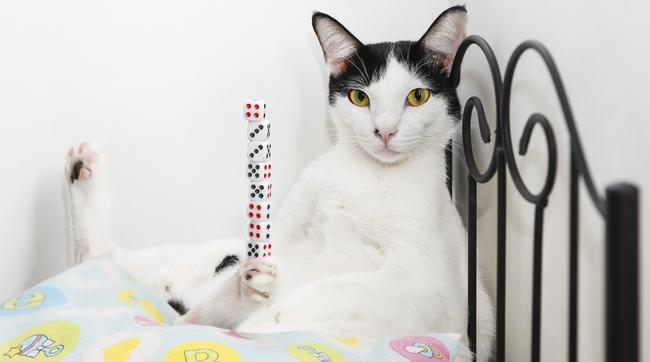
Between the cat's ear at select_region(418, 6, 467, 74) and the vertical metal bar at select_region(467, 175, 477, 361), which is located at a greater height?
the cat's ear at select_region(418, 6, 467, 74)

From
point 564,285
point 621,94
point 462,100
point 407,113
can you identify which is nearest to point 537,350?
point 564,285

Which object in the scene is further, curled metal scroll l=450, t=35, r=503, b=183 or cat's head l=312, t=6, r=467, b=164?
cat's head l=312, t=6, r=467, b=164

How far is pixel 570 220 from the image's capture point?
2.63ft

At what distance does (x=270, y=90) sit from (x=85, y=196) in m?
0.46

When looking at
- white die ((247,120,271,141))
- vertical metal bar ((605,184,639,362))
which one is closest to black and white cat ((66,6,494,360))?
white die ((247,120,271,141))

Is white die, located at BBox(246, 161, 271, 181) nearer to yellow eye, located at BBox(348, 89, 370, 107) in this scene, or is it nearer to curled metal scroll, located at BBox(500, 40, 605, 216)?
yellow eye, located at BBox(348, 89, 370, 107)

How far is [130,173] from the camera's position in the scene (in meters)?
1.44

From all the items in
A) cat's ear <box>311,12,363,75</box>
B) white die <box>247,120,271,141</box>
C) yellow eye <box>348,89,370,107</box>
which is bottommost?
white die <box>247,120,271,141</box>

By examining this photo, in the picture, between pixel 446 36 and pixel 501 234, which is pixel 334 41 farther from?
pixel 501 234

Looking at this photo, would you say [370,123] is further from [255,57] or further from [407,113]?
[255,57]

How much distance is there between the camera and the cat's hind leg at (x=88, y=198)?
1292 mm

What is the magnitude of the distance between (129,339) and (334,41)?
687 millimetres

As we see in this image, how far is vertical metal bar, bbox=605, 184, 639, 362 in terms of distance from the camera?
1.65 feet

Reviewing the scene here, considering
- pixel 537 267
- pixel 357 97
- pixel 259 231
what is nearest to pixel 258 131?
pixel 259 231
